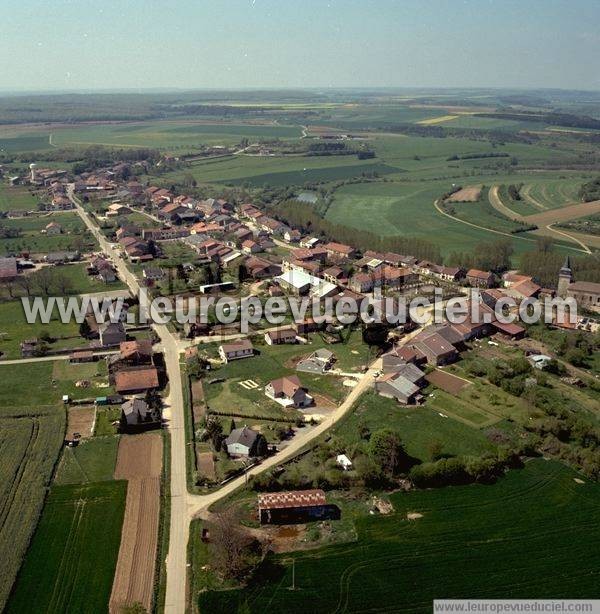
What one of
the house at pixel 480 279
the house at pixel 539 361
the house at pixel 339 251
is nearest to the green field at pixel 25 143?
the house at pixel 339 251

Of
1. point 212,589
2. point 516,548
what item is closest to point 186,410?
point 212,589

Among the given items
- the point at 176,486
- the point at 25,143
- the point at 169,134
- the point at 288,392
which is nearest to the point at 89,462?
the point at 176,486

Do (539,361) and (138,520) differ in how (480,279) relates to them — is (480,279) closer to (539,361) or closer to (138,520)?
(539,361)

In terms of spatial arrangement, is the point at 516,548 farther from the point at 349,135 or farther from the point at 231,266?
the point at 349,135

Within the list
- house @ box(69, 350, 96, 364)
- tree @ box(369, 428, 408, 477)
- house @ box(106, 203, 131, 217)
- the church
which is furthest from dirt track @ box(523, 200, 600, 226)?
house @ box(69, 350, 96, 364)

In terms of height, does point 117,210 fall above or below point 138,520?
above

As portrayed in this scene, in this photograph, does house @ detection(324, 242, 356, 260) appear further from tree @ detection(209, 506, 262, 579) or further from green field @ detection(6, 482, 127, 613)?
tree @ detection(209, 506, 262, 579)
